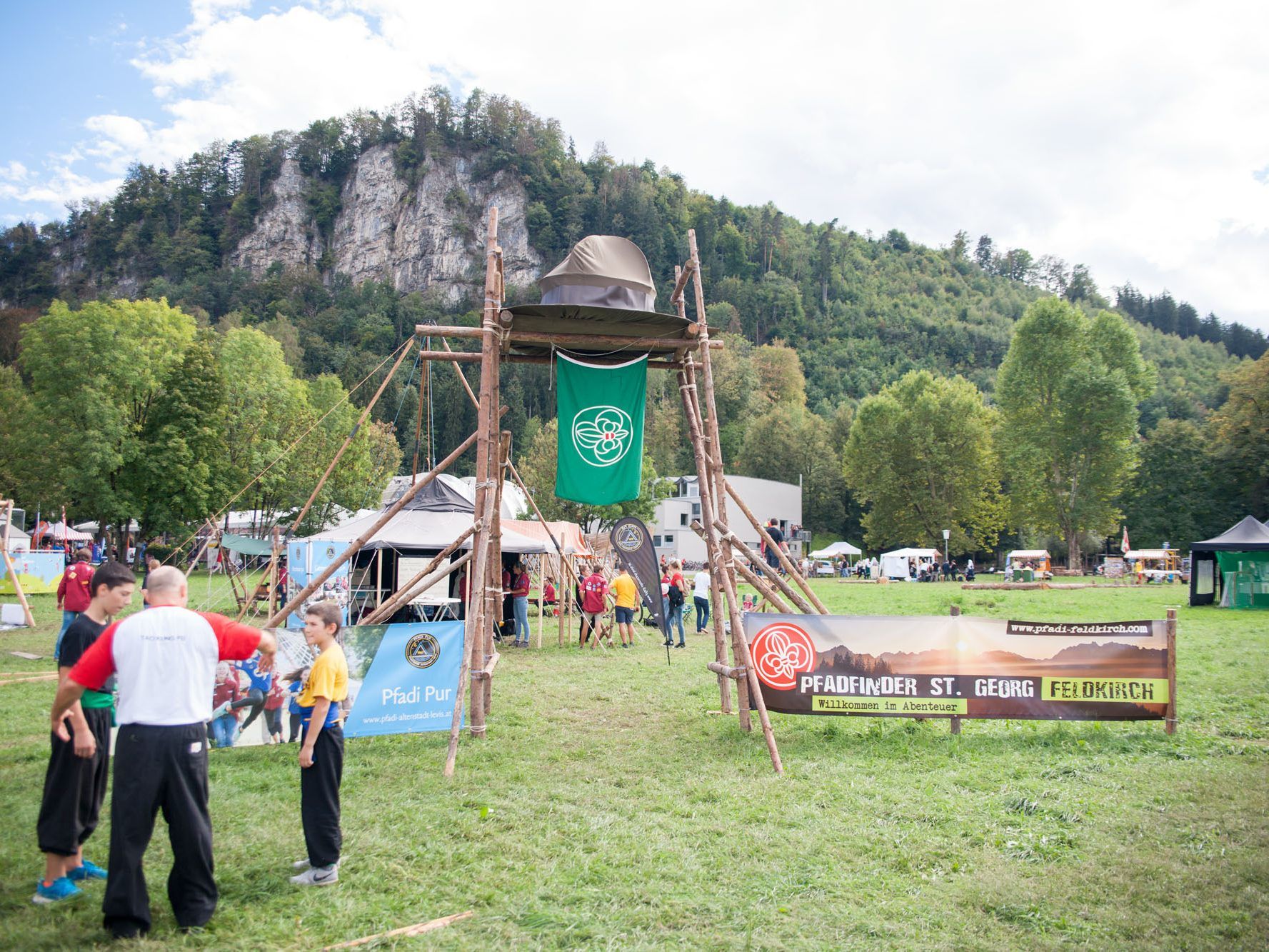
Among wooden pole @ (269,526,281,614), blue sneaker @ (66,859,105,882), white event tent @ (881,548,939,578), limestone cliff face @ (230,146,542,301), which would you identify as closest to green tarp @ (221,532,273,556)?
wooden pole @ (269,526,281,614)

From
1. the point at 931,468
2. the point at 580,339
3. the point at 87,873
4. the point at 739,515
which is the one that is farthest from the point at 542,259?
the point at 87,873

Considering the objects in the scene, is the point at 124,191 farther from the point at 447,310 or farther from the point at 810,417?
the point at 810,417

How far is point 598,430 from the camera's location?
31.8 ft

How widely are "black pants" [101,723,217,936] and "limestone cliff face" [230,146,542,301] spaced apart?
472 ft

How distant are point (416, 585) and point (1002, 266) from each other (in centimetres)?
20637

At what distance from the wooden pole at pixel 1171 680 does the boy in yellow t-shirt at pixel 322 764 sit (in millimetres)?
8040

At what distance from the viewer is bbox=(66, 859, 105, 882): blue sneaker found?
4.89 meters

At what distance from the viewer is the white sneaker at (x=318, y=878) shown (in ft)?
16.1

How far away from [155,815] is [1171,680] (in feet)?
29.8

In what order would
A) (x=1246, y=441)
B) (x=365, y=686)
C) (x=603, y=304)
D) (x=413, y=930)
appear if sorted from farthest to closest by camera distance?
(x=1246, y=441) < (x=603, y=304) < (x=365, y=686) < (x=413, y=930)

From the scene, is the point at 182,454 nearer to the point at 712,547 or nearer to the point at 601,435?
the point at 601,435

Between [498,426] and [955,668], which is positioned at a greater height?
[498,426]

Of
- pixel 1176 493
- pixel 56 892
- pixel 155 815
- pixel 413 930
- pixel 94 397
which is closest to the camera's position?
pixel 155 815

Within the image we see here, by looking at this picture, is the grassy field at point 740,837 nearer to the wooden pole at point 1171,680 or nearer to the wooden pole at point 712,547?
the wooden pole at point 1171,680
